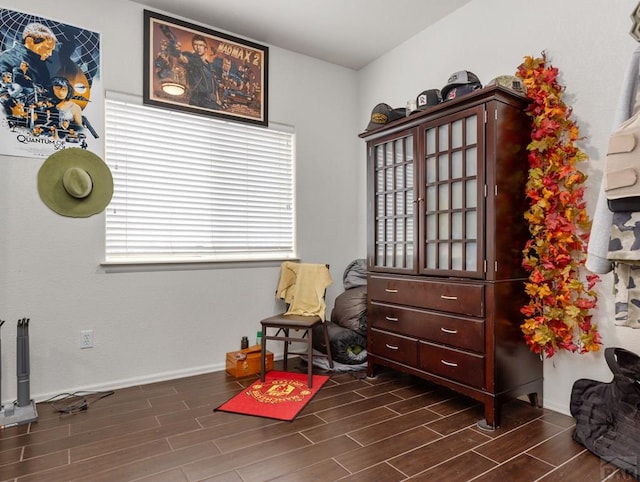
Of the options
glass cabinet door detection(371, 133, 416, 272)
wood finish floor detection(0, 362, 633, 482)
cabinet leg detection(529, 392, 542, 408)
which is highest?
glass cabinet door detection(371, 133, 416, 272)

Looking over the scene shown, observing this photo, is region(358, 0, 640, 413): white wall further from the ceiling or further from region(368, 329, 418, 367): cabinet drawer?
region(368, 329, 418, 367): cabinet drawer

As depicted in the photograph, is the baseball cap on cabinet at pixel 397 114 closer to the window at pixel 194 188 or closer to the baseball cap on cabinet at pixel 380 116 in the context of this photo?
the baseball cap on cabinet at pixel 380 116

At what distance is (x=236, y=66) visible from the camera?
332 cm

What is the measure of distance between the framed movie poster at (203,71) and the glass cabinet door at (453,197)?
1641 millimetres

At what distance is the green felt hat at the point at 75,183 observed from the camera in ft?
8.59

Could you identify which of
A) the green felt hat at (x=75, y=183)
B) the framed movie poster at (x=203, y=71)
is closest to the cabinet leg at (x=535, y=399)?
the framed movie poster at (x=203, y=71)

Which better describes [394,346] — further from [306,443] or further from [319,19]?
[319,19]

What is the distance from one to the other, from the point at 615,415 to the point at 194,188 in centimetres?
308

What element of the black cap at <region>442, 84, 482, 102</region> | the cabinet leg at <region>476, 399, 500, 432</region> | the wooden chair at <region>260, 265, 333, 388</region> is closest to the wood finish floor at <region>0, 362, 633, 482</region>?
the cabinet leg at <region>476, 399, 500, 432</region>

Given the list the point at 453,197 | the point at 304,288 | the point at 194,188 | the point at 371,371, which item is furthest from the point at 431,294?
the point at 194,188

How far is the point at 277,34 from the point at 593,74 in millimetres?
2363

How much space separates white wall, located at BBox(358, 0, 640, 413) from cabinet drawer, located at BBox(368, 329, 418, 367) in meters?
0.82

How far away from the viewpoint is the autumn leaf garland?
2.20 metres

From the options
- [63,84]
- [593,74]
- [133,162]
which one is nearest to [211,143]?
[133,162]
